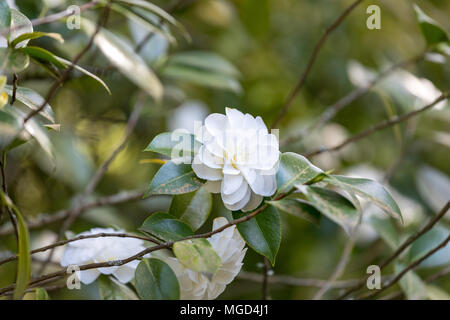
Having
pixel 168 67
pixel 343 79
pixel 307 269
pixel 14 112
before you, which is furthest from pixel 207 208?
pixel 343 79

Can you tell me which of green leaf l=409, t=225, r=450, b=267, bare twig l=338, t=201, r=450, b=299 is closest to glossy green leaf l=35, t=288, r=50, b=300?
bare twig l=338, t=201, r=450, b=299

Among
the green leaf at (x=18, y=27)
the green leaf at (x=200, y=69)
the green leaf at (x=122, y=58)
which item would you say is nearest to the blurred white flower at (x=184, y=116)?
the green leaf at (x=200, y=69)

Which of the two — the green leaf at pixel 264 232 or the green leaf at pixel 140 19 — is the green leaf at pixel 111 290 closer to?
the green leaf at pixel 264 232

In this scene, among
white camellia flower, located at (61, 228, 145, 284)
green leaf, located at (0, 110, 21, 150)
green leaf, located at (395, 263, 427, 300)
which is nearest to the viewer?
green leaf, located at (0, 110, 21, 150)

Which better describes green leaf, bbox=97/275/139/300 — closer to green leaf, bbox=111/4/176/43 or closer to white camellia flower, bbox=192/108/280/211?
white camellia flower, bbox=192/108/280/211

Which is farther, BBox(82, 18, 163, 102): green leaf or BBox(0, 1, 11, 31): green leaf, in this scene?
BBox(82, 18, 163, 102): green leaf
